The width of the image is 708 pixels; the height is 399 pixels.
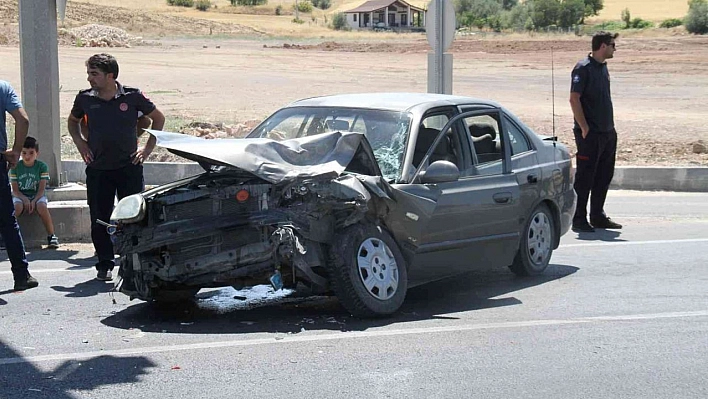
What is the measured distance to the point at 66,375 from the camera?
5770 millimetres

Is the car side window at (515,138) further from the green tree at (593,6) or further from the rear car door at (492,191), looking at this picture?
the green tree at (593,6)

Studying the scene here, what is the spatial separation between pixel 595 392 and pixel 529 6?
305ft

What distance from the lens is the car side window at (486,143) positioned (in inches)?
333

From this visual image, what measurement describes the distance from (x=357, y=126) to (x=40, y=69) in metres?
4.87

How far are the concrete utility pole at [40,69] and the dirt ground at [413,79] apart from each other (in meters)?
5.51

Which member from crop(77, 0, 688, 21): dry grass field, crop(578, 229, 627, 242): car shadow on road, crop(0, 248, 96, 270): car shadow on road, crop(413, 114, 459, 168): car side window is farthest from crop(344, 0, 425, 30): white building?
crop(413, 114, 459, 168): car side window

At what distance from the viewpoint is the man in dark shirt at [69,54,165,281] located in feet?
27.8

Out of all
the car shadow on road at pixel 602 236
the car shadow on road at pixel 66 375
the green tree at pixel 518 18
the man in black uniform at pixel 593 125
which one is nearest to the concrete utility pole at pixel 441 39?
the man in black uniform at pixel 593 125

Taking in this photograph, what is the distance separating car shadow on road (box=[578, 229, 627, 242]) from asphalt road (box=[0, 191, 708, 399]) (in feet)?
6.42

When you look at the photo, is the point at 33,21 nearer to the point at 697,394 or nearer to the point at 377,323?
the point at 377,323

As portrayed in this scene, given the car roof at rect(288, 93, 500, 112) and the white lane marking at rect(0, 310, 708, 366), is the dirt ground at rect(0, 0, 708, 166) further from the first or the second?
the white lane marking at rect(0, 310, 708, 366)

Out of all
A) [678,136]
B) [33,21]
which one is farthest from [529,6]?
[33,21]

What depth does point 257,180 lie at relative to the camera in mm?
7020

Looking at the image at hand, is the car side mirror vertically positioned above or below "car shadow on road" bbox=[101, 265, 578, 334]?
above
